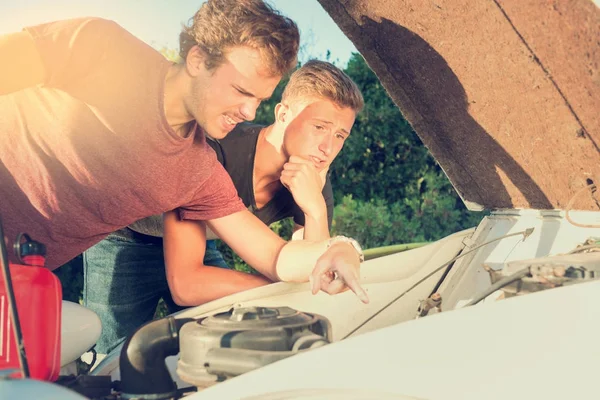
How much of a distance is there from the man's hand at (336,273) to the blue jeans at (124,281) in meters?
1.12

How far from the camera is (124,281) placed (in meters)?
2.90

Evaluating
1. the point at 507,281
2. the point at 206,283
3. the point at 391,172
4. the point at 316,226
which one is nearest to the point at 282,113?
the point at 316,226

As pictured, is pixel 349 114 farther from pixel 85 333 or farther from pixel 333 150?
pixel 85 333

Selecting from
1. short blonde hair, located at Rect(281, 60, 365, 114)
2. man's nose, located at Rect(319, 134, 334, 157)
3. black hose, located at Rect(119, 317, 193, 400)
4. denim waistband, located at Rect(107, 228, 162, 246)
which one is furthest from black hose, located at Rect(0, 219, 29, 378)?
denim waistband, located at Rect(107, 228, 162, 246)

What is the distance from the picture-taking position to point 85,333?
5.58ft

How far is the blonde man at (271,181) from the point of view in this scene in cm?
257

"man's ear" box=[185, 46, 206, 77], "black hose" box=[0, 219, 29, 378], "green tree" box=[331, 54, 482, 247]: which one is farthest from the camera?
"green tree" box=[331, 54, 482, 247]

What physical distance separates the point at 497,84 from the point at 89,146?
3.75ft

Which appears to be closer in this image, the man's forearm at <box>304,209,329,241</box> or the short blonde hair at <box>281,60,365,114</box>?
the man's forearm at <box>304,209,329,241</box>

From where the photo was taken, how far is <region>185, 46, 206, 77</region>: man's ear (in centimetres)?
212

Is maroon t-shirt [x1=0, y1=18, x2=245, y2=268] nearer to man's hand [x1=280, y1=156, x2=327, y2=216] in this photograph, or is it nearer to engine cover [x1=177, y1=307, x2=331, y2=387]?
man's hand [x1=280, y1=156, x2=327, y2=216]

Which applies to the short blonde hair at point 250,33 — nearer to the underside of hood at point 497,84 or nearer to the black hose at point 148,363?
the underside of hood at point 497,84

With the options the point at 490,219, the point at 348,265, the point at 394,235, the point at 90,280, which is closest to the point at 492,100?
the point at 490,219

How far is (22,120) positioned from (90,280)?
1.26 meters
